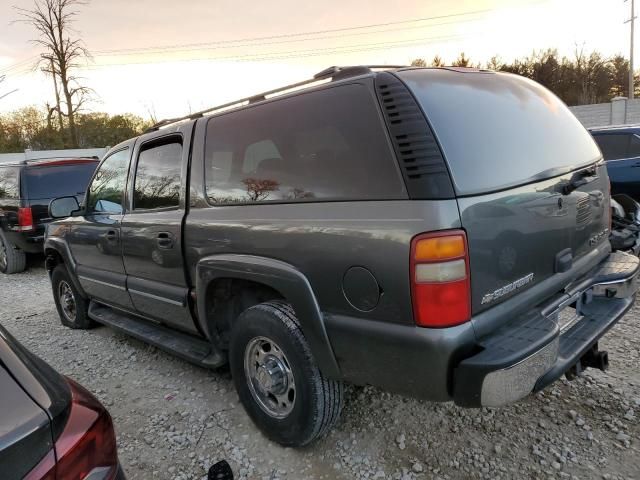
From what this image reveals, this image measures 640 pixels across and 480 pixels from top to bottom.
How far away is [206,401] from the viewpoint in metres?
3.25

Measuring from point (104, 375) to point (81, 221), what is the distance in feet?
4.72

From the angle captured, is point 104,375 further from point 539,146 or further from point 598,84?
point 598,84

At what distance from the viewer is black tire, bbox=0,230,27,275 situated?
26.4 ft

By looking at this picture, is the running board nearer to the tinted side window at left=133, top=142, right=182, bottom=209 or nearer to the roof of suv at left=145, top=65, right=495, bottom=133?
the tinted side window at left=133, top=142, right=182, bottom=209

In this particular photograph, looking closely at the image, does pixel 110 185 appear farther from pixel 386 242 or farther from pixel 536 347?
pixel 536 347

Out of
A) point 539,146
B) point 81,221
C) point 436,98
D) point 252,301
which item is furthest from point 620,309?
point 81,221

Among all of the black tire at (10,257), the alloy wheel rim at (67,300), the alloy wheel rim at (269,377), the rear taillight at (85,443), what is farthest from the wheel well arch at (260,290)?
the black tire at (10,257)

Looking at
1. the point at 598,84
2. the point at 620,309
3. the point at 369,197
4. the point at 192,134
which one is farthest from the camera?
the point at 598,84

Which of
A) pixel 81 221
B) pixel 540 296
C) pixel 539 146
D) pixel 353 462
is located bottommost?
pixel 353 462

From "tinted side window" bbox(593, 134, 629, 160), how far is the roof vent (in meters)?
6.75

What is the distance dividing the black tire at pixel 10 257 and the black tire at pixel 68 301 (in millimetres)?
3716

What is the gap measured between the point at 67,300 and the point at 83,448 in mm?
4266

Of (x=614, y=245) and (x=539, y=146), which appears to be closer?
(x=539, y=146)

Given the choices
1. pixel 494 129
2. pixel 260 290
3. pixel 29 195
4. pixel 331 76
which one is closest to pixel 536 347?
pixel 494 129
